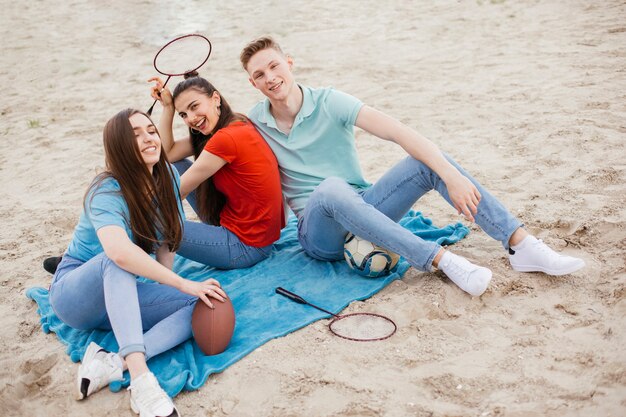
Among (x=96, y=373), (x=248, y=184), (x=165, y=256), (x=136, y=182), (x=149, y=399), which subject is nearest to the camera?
(x=149, y=399)

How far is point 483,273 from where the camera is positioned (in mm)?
3326

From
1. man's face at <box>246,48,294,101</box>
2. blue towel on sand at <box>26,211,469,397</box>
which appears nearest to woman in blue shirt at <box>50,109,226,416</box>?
blue towel on sand at <box>26,211,469,397</box>

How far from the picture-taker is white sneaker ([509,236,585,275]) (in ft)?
11.1

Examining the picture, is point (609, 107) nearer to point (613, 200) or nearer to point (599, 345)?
point (613, 200)

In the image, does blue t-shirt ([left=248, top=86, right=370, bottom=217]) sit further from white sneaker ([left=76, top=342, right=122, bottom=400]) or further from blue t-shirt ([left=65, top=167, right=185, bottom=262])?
white sneaker ([left=76, top=342, right=122, bottom=400])

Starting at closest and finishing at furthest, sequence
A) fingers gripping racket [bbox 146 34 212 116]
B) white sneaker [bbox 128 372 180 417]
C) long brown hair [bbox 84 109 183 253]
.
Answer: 1. white sneaker [bbox 128 372 180 417]
2. long brown hair [bbox 84 109 183 253]
3. fingers gripping racket [bbox 146 34 212 116]

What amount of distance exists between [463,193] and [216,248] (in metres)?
1.52

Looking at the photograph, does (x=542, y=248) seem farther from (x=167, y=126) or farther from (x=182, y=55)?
(x=182, y=55)

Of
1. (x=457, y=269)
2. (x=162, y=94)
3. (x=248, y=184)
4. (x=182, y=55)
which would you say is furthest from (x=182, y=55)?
(x=457, y=269)

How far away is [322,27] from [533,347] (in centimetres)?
791

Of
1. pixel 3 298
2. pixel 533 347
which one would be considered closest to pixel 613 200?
pixel 533 347

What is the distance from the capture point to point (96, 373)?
2.93m

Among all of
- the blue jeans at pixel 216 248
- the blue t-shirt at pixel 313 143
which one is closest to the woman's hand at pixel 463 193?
the blue t-shirt at pixel 313 143

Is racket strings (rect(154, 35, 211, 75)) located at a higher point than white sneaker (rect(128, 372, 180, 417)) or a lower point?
higher
